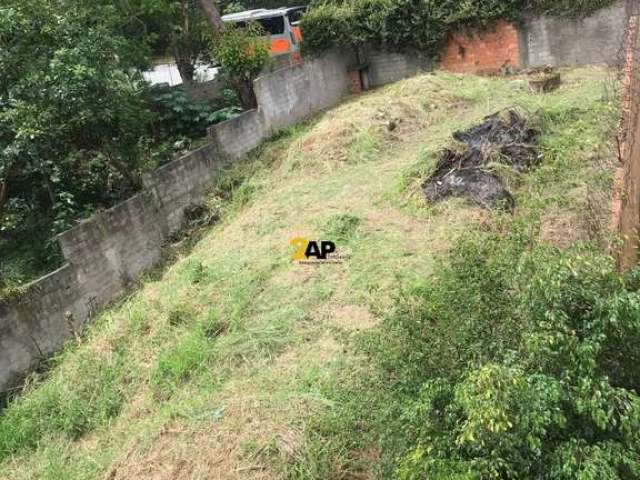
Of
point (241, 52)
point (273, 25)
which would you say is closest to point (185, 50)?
point (241, 52)

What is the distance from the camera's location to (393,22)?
10828mm

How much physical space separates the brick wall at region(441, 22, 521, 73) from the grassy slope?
10.5 feet

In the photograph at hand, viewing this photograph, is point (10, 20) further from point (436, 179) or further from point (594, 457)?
point (594, 457)

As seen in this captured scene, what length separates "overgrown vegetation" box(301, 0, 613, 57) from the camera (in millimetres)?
10492

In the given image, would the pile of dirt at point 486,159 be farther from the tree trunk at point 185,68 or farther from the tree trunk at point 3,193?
the tree trunk at point 185,68

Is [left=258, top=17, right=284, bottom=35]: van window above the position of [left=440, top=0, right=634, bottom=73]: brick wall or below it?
above

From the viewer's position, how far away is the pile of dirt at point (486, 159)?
5.69 metres

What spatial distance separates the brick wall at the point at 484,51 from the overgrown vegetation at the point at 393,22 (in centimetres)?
18

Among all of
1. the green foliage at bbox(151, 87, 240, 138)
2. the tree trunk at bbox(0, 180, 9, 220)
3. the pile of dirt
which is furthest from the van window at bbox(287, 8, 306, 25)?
the tree trunk at bbox(0, 180, 9, 220)

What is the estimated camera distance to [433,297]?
10.4 feet

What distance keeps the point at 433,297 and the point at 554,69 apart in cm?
814

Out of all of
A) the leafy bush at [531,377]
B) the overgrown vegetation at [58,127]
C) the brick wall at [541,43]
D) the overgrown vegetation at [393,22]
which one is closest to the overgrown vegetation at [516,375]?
the leafy bush at [531,377]

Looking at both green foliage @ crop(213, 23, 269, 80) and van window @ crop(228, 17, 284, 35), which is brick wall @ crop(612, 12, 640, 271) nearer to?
green foliage @ crop(213, 23, 269, 80)
